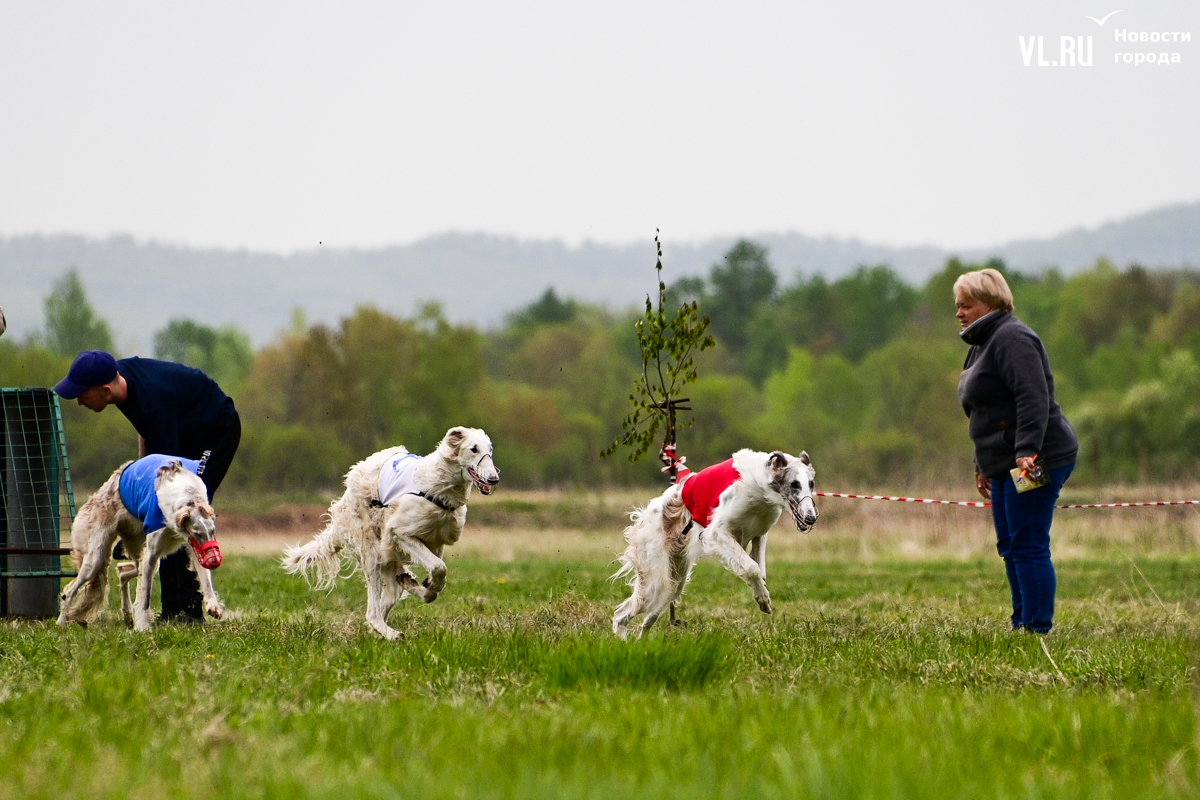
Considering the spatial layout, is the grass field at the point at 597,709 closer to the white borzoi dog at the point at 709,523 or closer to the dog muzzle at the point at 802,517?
the white borzoi dog at the point at 709,523

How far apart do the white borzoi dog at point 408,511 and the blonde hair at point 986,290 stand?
10.3 feet

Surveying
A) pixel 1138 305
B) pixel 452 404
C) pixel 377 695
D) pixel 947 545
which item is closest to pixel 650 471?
pixel 452 404

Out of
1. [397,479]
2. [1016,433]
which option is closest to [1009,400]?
[1016,433]

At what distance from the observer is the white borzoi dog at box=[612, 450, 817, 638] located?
7.86 m

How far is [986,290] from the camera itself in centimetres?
800

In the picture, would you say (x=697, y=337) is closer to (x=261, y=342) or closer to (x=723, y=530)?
(x=723, y=530)

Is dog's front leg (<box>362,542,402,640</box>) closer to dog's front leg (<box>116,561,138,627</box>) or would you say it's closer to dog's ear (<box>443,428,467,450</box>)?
dog's ear (<box>443,428,467,450</box>)

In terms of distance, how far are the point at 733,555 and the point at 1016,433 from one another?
183 cm

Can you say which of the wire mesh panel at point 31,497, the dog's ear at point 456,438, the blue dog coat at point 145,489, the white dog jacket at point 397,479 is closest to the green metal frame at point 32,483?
the wire mesh panel at point 31,497

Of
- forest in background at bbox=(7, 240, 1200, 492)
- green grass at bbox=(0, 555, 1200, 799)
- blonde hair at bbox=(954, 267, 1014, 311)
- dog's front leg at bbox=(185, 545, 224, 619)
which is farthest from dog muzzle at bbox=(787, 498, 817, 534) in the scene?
forest in background at bbox=(7, 240, 1200, 492)

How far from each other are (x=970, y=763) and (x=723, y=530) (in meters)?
4.23

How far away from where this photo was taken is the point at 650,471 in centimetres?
4278

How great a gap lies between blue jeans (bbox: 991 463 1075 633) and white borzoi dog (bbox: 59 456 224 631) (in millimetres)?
4722

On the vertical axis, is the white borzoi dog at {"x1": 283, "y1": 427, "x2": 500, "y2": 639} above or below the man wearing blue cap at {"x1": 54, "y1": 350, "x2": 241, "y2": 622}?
below
